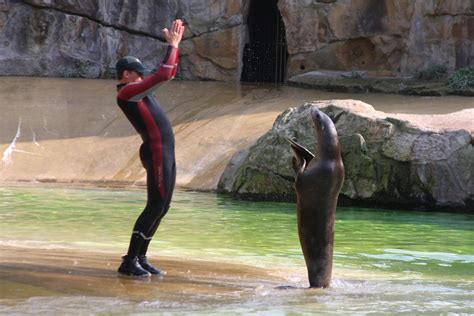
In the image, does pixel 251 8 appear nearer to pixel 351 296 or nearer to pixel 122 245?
pixel 122 245

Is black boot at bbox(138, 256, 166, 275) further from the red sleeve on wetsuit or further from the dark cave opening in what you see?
the dark cave opening

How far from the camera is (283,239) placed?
31.3ft

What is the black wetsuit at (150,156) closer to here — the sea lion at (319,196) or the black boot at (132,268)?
the black boot at (132,268)

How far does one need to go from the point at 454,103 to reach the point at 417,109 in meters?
0.98

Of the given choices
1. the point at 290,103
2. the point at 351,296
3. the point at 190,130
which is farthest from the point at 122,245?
the point at 290,103

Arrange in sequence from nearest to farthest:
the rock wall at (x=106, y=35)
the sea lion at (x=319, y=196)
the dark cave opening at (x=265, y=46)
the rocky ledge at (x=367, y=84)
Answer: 1. the sea lion at (x=319, y=196)
2. the rocky ledge at (x=367, y=84)
3. the rock wall at (x=106, y=35)
4. the dark cave opening at (x=265, y=46)

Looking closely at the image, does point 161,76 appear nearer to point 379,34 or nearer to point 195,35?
point 379,34

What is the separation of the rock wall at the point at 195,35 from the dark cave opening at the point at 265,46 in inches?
35.8

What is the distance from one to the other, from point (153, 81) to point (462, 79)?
496 inches

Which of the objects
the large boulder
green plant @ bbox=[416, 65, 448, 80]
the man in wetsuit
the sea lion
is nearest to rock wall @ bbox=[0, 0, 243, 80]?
green plant @ bbox=[416, 65, 448, 80]

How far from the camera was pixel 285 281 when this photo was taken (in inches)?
260

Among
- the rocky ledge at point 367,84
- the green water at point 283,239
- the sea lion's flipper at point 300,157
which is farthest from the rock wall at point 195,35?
the sea lion's flipper at point 300,157

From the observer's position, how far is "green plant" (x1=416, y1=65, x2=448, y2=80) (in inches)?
752

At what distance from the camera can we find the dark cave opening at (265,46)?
22531 mm
